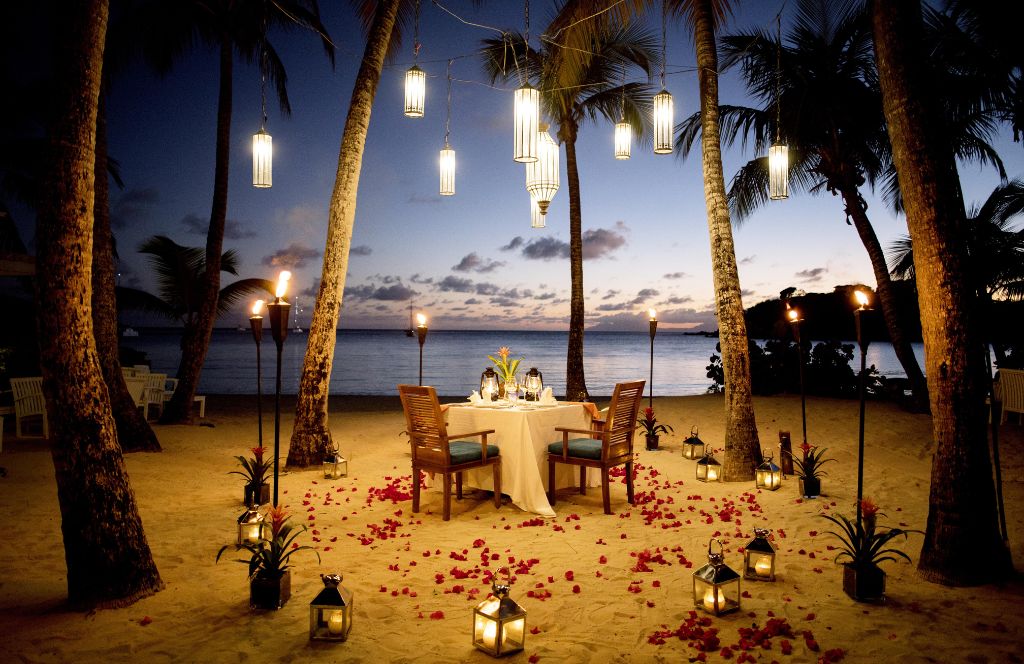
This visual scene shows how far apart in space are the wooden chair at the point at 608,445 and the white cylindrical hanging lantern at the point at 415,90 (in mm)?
3824

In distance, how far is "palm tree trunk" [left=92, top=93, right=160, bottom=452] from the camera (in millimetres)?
7875

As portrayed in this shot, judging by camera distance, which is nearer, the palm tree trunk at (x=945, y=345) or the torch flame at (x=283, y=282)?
the palm tree trunk at (x=945, y=345)

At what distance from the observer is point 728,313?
21.6 feet

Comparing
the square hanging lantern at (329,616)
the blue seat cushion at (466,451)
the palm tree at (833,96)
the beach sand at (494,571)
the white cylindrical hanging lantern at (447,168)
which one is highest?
the palm tree at (833,96)

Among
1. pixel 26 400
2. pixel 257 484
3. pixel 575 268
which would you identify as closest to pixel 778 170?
pixel 575 268

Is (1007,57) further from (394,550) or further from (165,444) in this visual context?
(165,444)

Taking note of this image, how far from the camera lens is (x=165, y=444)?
339 inches

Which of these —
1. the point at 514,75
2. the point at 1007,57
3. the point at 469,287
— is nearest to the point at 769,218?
the point at 514,75

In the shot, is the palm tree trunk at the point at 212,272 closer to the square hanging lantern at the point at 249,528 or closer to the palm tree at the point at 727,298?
the square hanging lantern at the point at 249,528

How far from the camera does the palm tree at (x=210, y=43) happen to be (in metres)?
10.5

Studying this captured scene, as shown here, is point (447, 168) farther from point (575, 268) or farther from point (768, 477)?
point (575, 268)

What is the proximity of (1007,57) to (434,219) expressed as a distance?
21960 mm

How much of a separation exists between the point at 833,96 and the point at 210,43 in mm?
10957

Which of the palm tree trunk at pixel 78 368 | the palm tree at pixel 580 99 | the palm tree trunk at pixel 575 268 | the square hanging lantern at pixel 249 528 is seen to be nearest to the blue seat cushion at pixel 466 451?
the square hanging lantern at pixel 249 528
